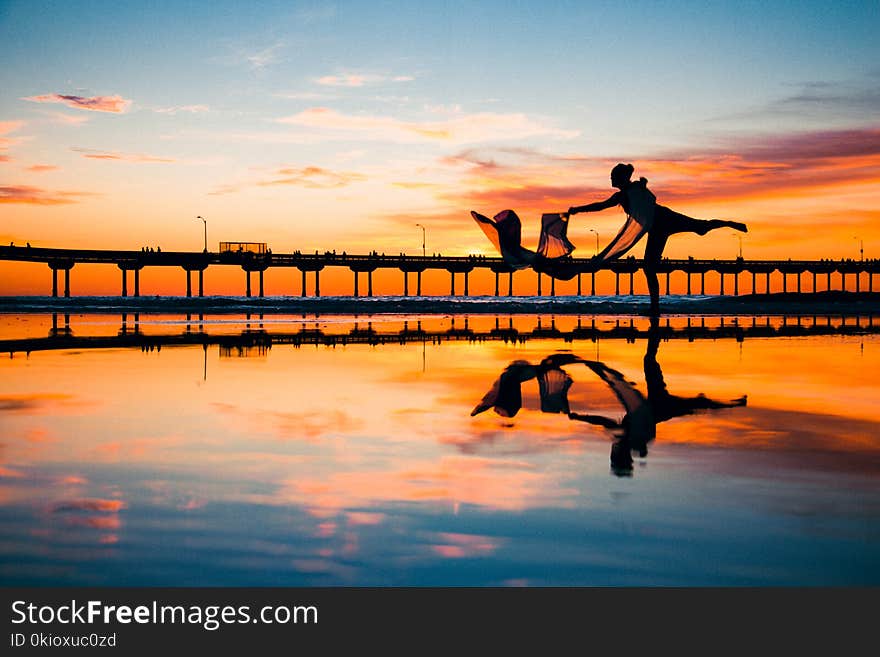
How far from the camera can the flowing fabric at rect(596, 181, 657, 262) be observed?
28.2m

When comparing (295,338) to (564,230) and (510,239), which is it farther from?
(564,230)

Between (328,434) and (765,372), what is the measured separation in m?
11.0

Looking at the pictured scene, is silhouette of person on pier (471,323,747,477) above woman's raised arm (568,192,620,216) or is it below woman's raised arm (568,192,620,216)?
below

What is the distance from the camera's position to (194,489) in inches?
299

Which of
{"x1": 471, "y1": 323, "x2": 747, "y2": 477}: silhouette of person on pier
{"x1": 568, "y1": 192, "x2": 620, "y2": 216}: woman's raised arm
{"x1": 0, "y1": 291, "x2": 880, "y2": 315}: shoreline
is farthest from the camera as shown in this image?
{"x1": 0, "y1": 291, "x2": 880, "y2": 315}: shoreline

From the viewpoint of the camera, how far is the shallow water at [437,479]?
552cm

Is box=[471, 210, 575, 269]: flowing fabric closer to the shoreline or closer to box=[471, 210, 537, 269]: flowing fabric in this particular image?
box=[471, 210, 537, 269]: flowing fabric

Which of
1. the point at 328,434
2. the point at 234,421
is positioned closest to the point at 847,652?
the point at 328,434

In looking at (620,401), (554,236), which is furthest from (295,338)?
(620,401)

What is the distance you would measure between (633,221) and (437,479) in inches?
860

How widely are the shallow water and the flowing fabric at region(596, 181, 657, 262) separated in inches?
437

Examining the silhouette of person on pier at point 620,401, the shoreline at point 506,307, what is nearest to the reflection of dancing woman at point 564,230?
the silhouette of person on pier at point 620,401

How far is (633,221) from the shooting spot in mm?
28500

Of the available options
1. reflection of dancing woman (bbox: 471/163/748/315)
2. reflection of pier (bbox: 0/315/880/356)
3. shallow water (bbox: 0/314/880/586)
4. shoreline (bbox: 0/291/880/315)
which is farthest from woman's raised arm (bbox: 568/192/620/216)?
shoreline (bbox: 0/291/880/315)
